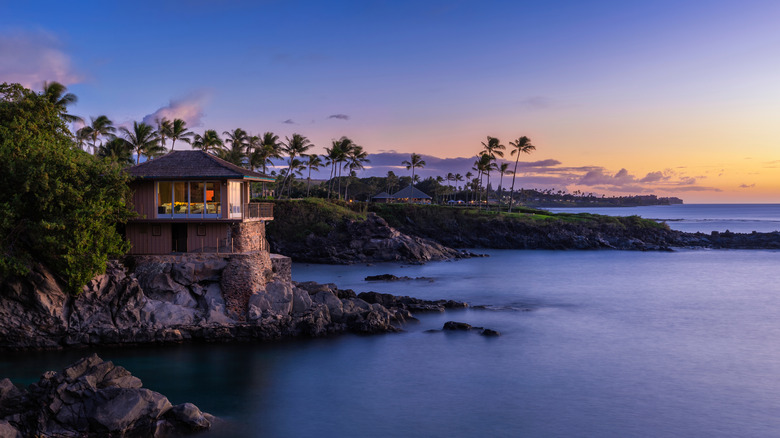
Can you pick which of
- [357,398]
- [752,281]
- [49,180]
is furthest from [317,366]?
[752,281]

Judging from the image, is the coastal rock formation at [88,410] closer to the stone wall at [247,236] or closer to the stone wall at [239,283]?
the stone wall at [239,283]

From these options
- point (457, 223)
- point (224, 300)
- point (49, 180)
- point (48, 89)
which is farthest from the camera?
point (457, 223)

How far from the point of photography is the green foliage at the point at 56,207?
22453 millimetres

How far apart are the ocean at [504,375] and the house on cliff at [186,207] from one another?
6183 millimetres

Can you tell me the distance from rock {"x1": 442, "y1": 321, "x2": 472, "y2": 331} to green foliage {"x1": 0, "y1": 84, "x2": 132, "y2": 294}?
54.4 feet

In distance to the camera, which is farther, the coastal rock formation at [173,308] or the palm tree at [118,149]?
the palm tree at [118,149]

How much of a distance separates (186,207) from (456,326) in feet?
51.0

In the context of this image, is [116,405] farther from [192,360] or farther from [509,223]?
[509,223]

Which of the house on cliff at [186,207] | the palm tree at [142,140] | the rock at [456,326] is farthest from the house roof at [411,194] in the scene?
the house on cliff at [186,207]

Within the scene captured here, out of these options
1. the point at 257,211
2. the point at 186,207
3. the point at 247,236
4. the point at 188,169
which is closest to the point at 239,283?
the point at 247,236

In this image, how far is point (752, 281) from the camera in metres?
49.6

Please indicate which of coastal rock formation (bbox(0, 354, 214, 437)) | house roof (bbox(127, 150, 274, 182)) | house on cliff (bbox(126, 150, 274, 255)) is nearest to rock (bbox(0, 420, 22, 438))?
coastal rock formation (bbox(0, 354, 214, 437))

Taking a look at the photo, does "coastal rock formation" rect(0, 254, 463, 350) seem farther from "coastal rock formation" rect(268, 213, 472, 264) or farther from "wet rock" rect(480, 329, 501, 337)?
"coastal rock formation" rect(268, 213, 472, 264)

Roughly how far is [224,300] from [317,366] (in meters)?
6.10
